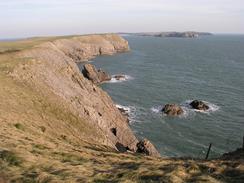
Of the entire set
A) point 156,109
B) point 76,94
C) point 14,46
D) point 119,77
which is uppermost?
point 14,46

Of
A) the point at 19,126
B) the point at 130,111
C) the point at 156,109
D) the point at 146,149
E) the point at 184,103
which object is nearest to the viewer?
the point at 19,126

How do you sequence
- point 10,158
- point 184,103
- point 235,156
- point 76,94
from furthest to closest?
point 184,103 → point 76,94 → point 235,156 → point 10,158

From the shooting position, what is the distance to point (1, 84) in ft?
125

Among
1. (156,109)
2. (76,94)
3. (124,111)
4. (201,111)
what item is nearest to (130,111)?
(124,111)

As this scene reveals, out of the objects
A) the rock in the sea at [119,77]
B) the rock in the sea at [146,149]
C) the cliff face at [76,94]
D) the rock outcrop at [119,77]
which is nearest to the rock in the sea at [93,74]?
the rock outcrop at [119,77]

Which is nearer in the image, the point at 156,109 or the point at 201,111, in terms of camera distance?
the point at 201,111

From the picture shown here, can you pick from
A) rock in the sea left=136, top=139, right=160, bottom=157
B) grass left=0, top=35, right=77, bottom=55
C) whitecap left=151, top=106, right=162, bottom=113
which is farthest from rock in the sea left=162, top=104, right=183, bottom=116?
grass left=0, top=35, right=77, bottom=55

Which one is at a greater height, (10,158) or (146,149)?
(10,158)

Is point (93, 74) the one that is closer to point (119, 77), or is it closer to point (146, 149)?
point (119, 77)

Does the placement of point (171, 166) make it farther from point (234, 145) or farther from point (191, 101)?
point (191, 101)

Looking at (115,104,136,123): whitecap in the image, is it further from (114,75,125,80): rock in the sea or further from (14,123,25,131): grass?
(14,123,25,131): grass

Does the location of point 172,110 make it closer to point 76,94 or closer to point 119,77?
point 76,94

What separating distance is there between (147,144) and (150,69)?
8107 cm

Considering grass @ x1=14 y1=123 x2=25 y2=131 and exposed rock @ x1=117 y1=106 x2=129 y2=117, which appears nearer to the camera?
grass @ x1=14 y1=123 x2=25 y2=131
